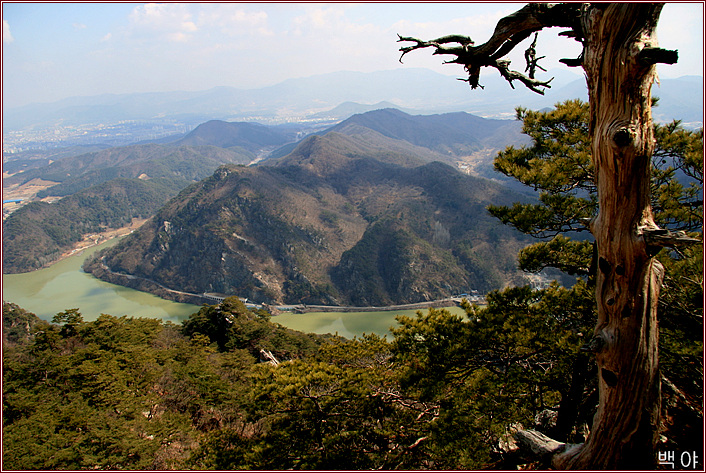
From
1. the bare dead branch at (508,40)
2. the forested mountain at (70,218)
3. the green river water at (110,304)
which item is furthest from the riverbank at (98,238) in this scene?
the bare dead branch at (508,40)

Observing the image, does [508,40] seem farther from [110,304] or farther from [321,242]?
[110,304]

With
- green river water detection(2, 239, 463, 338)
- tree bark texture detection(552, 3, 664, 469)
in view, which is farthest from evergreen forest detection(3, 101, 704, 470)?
green river water detection(2, 239, 463, 338)

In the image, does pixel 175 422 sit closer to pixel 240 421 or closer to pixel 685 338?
pixel 240 421

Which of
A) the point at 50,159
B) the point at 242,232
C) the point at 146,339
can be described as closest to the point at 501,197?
the point at 242,232

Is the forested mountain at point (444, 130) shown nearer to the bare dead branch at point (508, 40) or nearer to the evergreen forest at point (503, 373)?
the evergreen forest at point (503, 373)

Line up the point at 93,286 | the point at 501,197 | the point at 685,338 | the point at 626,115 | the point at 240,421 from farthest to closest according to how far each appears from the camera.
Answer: the point at 501,197, the point at 93,286, the point at 240,421, the point at 685,338, the point at 626,115

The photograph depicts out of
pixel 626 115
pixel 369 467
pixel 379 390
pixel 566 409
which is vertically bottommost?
pixel 369 467
